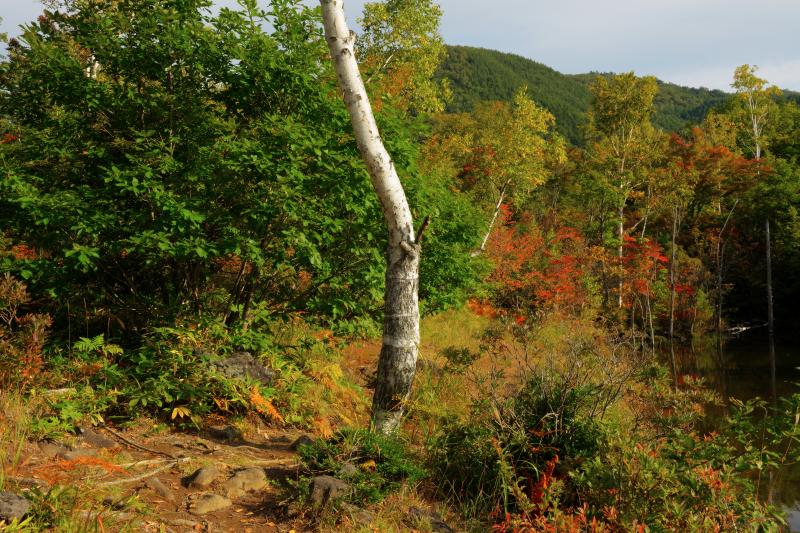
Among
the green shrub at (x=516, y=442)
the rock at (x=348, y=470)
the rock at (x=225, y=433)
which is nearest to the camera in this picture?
the rock at (x=348, y=470)

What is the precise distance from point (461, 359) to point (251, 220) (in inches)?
109

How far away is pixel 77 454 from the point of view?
13.4 feet

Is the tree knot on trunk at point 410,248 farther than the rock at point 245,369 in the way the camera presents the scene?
No

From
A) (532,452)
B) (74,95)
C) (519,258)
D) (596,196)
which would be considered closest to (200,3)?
(74,95)

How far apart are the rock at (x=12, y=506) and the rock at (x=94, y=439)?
162 cm

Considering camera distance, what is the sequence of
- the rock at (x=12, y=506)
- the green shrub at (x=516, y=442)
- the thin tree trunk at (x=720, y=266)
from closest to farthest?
the rock at (x=12, y=506) < the green shrub at (x=516, y=442) < the thin tree trunk at (x=720, y=266)

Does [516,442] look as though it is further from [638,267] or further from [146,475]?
[638,267]

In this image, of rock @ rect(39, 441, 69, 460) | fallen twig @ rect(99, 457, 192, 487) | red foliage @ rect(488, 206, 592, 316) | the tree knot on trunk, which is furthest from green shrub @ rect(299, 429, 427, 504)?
red foliage @ rect(488, 206, 592, 316)

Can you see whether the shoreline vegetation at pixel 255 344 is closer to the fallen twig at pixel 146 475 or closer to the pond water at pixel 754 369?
the fallen twig at pixel 146 475

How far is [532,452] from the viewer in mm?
4562

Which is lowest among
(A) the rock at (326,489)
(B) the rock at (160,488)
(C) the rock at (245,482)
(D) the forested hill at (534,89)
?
(C) the rock at (245,482)

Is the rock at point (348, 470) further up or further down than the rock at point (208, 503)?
further up

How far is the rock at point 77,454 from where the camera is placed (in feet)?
13.1

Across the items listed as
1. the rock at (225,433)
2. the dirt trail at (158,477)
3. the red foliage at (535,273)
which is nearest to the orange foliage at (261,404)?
the rock at (225,433)
